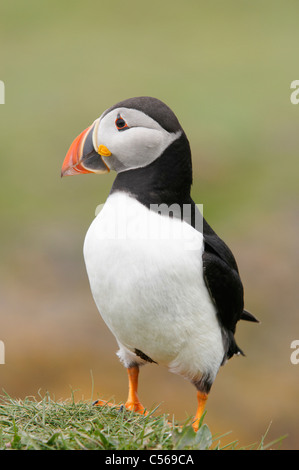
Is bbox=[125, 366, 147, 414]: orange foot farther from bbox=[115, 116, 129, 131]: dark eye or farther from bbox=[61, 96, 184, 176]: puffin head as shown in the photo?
bbox=[115, 116, 129, 131]: dark eye

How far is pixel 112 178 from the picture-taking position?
8.90m

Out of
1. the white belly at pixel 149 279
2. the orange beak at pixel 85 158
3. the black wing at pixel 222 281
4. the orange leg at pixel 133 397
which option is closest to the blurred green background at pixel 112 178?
the orange leg at pixel 133 397

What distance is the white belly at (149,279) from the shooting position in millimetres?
2748

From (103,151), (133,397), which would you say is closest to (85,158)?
(103,151)

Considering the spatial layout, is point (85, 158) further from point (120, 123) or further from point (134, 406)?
point (134, 406)

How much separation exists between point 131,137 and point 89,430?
1.09 meters

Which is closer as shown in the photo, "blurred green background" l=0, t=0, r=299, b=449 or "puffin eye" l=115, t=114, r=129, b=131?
"puffin eye" l=115, t=114, r=129, b=131

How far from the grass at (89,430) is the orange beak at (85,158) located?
0.93 m

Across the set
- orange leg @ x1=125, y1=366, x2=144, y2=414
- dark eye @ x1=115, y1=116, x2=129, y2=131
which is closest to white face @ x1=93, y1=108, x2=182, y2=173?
dark eye @ x1=115, y1=116, x2=129, y2=131

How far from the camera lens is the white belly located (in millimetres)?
2748

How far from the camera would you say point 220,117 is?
37.0 feet

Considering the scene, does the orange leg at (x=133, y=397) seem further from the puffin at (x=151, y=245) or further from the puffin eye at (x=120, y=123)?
the puffin eye at (x=120, y=123)

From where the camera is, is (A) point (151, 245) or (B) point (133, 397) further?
(B) point (133, 397)

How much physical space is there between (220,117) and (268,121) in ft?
2.70
